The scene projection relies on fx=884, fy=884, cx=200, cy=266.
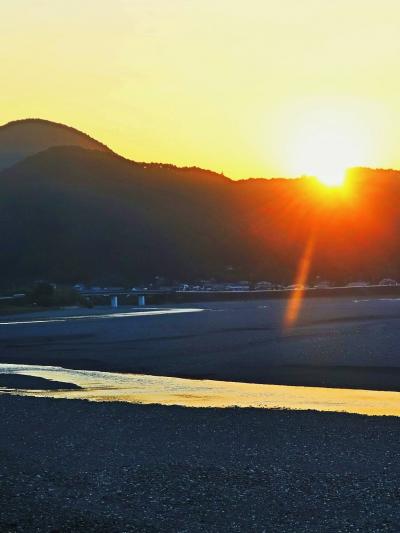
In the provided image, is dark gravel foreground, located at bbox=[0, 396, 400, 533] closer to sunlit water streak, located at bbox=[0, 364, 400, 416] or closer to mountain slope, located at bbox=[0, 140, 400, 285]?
sunlit water streak, located at bbox=[0, 364, 400, 416]

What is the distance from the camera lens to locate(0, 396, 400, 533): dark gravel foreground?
1102 cm

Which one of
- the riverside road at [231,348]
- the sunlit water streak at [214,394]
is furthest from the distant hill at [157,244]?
the sunlit water streak at [214,394]

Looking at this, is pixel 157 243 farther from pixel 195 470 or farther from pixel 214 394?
pixel 195 470

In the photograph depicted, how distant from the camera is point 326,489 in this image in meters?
12.4

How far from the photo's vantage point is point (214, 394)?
886 inches

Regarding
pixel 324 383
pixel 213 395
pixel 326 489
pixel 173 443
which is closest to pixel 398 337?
pixel 324 383

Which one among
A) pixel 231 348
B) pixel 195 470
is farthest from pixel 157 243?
pixel 195 470

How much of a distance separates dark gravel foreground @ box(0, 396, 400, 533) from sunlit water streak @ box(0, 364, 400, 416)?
4.64 ft

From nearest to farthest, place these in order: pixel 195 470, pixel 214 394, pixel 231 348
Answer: pixel 195 470, pixel 214 394, pixel 231 348

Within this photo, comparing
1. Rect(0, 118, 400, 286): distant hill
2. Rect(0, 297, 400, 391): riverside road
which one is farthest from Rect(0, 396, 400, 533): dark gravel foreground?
Rect(0, 118, 400, 286): distant hill

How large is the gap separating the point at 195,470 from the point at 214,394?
886 centimetres

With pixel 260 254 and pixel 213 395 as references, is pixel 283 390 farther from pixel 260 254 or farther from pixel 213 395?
pixel 260 254

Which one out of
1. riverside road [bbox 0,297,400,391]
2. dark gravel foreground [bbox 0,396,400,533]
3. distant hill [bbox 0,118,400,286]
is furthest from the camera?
distant hill [bbox 0,118,400,286]

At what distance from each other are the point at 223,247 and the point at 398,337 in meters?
146
